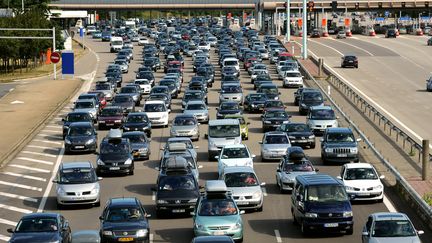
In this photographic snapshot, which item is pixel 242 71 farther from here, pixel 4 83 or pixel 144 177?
pixel 144 177

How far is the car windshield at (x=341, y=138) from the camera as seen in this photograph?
148 ft

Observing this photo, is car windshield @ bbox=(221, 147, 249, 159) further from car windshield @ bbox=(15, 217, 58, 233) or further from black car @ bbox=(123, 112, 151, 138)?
car windshield @ bbox=(15, 217, 58, 233)

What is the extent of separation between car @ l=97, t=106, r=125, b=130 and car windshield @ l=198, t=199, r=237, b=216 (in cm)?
2793

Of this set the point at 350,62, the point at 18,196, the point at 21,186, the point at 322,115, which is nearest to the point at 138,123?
the point at 322,115

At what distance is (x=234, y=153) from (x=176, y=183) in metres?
7.78

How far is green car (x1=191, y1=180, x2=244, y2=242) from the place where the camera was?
29984 mm

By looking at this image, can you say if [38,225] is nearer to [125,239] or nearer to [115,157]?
[125,239]

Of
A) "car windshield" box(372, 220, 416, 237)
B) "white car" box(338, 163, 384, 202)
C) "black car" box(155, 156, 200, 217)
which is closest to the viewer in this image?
"car windshield" box(372, 220, 416, 237)

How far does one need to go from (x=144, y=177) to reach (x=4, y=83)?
181ft

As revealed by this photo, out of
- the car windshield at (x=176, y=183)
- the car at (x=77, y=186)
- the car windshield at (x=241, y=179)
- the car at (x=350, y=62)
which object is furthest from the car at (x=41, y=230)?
the car at (x=350, y=62)

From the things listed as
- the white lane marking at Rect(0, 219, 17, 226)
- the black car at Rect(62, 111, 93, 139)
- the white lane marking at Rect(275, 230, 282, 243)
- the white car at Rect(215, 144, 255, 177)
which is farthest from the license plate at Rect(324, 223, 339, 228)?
the black car at Rect(62, 111, 93, 139)

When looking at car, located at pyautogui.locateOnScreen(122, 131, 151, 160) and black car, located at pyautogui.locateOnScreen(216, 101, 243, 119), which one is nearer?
car, located at pyautogui.locateOnScreen(122, 131, 151, 160)

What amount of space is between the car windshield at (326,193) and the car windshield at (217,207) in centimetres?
232

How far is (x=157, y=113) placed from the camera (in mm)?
59375
